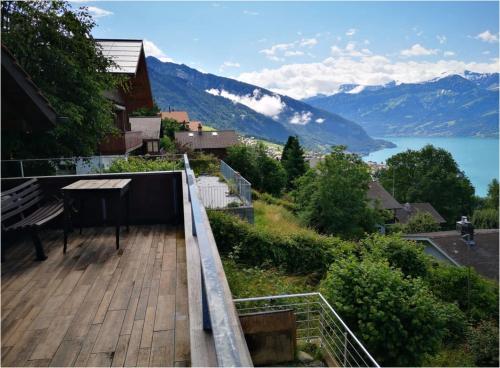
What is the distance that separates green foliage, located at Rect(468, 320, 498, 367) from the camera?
1120cm

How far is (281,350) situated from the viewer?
471 cm

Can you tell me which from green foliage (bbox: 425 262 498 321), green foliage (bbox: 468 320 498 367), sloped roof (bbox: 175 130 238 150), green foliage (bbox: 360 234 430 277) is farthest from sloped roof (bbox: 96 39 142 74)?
sloped roof (bbox: 175 130 238 150)

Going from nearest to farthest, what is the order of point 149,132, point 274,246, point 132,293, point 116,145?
1. point 132,293
2. point 274,246
3. point 116,145
4. point 149,132

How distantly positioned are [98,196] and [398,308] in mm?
5440

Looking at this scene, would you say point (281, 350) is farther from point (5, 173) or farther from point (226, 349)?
point (5, 173)

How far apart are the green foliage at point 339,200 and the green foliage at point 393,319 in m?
18.1

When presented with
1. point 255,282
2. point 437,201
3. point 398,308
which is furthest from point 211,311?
point 437,201

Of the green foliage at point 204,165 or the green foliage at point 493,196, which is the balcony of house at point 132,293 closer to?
the green foliage at point 204,165

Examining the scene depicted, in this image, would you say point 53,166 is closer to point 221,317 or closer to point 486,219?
point 221,317

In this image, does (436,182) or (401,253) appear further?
(436,182)

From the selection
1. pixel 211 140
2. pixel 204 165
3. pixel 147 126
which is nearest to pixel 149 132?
pixel 147 126

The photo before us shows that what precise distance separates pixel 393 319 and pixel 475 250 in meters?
23.3

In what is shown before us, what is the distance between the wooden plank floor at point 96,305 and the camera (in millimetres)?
2438

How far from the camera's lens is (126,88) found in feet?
51.5
